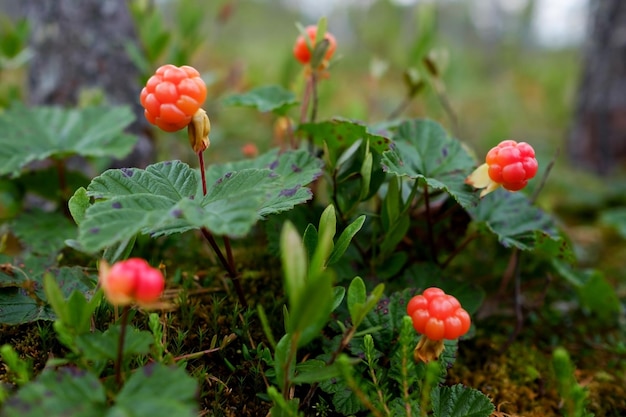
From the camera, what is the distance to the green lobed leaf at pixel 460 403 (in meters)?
0.94

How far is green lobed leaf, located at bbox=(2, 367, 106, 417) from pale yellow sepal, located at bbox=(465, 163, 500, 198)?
88cm

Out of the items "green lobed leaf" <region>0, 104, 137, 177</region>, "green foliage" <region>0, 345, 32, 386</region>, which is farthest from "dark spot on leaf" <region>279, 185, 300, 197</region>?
"green lobed leaf" <region>0, 104, 137, 177</region>

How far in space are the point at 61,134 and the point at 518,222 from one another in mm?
1476

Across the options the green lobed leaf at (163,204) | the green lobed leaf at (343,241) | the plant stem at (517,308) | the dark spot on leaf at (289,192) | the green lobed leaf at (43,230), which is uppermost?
the green lobed leaf at (163,204)

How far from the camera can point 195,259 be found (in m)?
1.42

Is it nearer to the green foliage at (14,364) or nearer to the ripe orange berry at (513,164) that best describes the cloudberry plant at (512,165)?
the ripe orange berry at (513,164)

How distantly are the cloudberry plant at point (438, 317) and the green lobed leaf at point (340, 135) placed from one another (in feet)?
1.29

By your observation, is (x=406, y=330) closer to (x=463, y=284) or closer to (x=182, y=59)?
(x=463, y=284)

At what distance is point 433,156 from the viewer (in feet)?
4.27

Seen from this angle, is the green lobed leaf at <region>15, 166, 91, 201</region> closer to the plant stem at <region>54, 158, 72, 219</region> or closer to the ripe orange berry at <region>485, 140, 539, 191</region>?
the plant stem at <region>54, 158, 72, 219</region>

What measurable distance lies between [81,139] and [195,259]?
23.0 inches

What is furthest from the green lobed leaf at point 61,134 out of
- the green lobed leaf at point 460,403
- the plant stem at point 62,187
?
the green lobed leaf at point 460,403

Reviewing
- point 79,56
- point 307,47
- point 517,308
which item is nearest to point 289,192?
point 307,47

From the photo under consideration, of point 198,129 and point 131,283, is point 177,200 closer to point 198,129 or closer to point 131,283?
point 198,129
